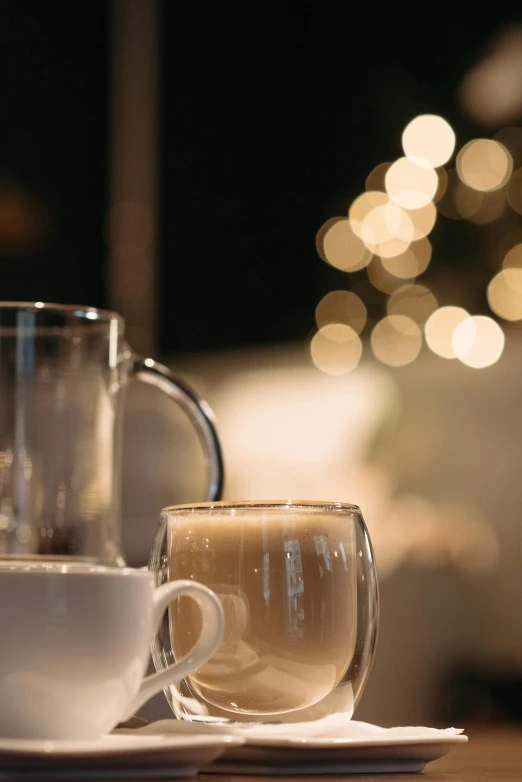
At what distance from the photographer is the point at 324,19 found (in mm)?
3109

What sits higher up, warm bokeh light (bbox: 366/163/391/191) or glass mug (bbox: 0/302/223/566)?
warm bokeh light (bbox: 366/163/391/191)

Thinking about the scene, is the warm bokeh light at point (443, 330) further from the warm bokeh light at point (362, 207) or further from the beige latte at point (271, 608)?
the beige latte at point (271, 608)

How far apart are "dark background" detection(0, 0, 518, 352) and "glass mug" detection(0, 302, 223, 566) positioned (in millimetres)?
2048

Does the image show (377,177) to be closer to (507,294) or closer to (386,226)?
(386,226)

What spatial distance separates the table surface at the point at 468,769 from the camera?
0.44 m

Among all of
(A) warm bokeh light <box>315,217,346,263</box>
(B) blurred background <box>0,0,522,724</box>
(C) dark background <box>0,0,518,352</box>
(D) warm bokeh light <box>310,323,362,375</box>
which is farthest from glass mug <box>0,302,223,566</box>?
(A) warm bokeh light <box>315,217,346,263</box>

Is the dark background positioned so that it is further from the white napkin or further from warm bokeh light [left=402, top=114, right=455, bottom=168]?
the white napkin

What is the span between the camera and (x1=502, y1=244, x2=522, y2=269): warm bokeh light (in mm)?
2543

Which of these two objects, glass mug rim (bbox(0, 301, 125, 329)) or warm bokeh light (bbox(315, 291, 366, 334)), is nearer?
glass mug rim (bbox(0, 301, 125, 329))

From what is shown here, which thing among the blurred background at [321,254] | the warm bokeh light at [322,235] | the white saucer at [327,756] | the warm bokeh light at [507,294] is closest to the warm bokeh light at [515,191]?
the blurred background at [321,254]

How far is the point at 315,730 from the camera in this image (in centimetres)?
50

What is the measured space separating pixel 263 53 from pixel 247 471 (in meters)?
1.11

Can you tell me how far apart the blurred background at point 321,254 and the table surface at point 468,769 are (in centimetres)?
152

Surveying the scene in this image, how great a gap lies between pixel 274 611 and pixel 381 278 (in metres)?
2.34
